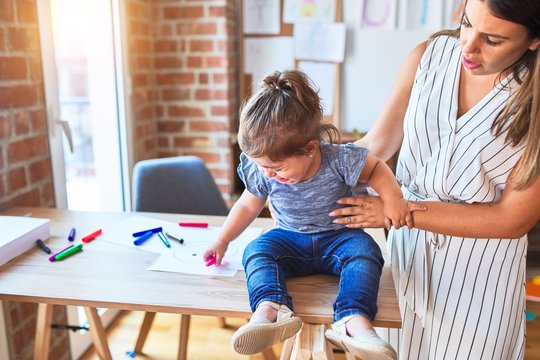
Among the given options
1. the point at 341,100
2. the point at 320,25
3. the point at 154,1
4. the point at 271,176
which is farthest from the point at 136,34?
the point at 271,176

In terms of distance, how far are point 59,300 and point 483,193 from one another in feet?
3.13

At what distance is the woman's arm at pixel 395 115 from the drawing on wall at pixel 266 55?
1.64 meters

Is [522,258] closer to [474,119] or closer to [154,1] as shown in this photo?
[474,119]

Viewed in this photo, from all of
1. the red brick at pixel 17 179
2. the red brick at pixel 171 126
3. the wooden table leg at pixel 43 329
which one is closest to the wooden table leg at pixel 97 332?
the wooden table leg at pixel 43 329

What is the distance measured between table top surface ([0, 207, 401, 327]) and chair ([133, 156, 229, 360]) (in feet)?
2.18

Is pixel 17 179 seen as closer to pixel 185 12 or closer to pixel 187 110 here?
pixel 187 110

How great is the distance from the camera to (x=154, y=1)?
8.30 ft

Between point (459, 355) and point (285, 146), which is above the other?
point (285, 146)

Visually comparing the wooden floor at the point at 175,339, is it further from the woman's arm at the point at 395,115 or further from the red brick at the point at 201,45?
the red brick at the point at 201,45

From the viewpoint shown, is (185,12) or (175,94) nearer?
(185,12)

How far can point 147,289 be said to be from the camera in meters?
1.09

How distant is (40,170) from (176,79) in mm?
1051

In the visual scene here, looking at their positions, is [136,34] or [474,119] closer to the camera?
[474,119]

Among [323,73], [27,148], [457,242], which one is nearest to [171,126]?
[323,73]
